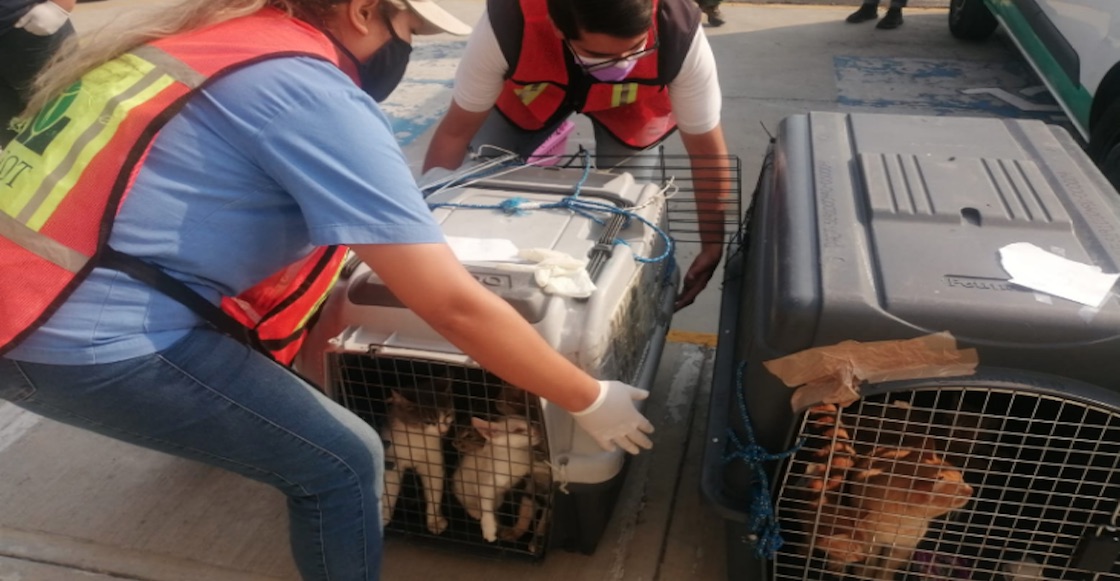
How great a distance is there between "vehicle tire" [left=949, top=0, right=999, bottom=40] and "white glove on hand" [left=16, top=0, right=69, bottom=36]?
5.88m

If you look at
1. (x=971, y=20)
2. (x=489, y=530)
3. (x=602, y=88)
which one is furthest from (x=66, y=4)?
(x=971, y=20)

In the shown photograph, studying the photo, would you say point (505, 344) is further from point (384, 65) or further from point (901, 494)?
point (901, 494)

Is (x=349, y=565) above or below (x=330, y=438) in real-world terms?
below

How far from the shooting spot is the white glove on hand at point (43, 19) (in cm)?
253

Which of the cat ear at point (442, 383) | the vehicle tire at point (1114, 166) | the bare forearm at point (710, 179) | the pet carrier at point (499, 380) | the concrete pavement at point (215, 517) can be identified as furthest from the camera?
the vehicle tire at point (1114, 166)

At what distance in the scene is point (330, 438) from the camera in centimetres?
149

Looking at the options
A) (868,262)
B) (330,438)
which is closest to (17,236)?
(330,438)

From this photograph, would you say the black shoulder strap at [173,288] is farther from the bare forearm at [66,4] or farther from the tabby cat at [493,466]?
the bare forearm at [66,4]

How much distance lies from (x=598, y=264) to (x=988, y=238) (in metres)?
0.78

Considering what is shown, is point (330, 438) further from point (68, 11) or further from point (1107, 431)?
point (68, 11)

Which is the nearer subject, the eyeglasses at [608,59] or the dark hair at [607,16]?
the dark hair at [607,16]

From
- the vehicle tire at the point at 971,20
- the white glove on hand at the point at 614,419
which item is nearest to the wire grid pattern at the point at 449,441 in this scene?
the white glove on hand at the point at 614,419

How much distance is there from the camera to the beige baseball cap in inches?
56.7

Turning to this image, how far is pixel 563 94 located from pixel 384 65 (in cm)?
107
